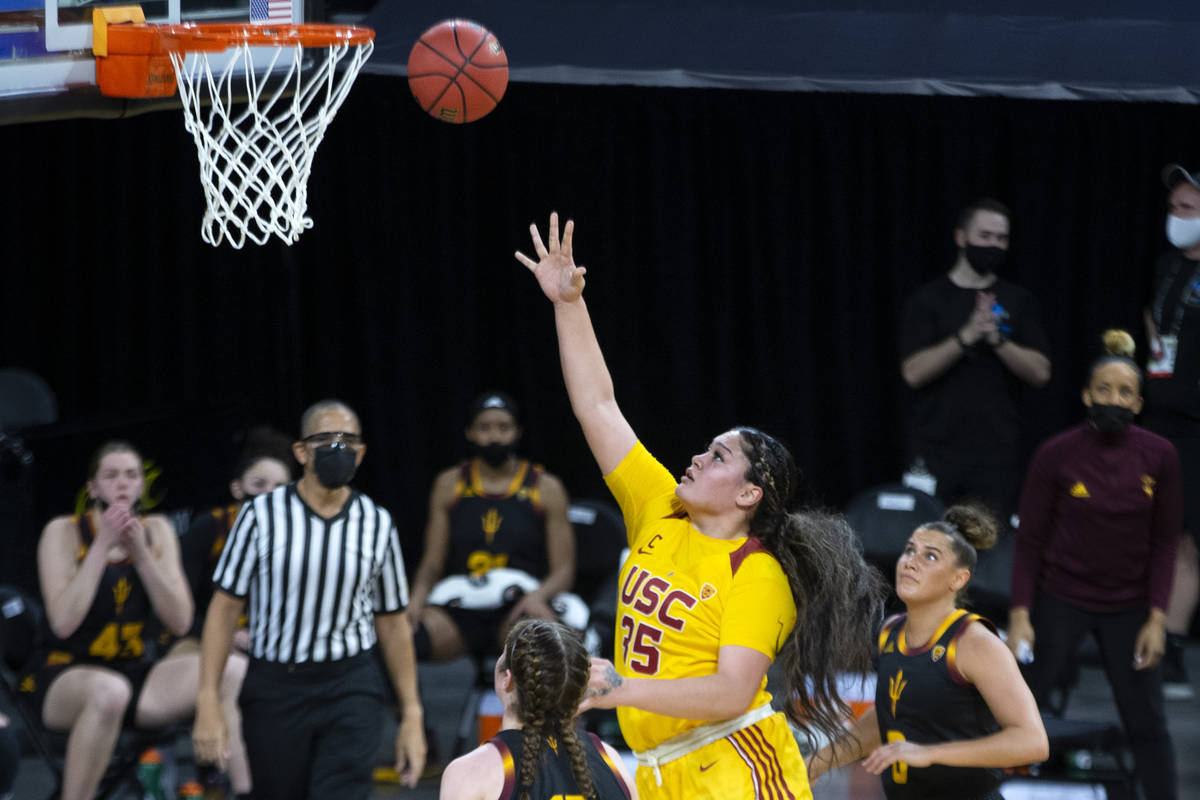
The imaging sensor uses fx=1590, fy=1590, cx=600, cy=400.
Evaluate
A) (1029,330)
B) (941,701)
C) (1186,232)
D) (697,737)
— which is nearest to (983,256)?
(1029,330)

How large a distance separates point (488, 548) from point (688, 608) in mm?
3444

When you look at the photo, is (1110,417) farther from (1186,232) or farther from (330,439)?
(330,439)

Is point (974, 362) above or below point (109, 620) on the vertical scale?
above

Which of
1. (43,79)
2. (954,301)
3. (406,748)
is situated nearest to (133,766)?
(406,748)

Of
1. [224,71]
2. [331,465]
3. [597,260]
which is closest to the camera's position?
[224,71]

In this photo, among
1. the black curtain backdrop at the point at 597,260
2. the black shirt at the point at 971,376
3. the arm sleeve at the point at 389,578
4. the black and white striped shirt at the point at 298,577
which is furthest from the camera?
the black curtain backdrop at the point at 597,260

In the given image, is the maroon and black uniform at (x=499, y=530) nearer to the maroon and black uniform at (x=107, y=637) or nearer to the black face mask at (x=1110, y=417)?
the maroon and black uniform at (x=107, y=637)

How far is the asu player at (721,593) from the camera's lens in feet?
13.7

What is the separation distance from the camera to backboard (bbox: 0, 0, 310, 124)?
468 centimetres

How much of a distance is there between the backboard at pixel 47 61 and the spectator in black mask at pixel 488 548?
3069 mm

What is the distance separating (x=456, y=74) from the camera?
560 centimetres

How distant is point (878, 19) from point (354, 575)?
4.69 metres

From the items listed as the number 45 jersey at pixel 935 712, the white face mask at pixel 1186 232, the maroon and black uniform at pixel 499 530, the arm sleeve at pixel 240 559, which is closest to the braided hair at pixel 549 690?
the number 45 jersey at pixel 935 712

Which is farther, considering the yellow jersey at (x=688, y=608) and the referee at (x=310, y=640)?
the referee at (x=310, y=640)
